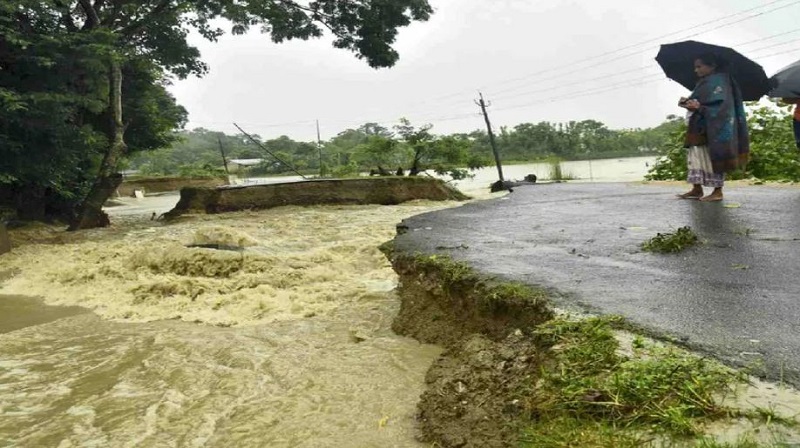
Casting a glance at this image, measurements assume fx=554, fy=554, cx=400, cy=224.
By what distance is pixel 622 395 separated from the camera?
1650 mm

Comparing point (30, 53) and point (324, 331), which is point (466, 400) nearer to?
point (324, 331)

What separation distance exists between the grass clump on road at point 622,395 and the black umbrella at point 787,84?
6.05 m

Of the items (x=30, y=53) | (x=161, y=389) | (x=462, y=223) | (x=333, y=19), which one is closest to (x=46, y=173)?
(x=30, y=53)

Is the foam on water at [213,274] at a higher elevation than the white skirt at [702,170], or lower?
lower

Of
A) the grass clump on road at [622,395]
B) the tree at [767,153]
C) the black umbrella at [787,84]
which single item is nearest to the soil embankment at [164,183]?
the tree at [767,153]

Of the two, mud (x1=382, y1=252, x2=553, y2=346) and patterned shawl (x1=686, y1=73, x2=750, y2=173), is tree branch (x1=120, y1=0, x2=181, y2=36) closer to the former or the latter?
mud (x1=382, y1=252, x2=553, y2=346)

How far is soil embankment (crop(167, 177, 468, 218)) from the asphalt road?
26.3 feet

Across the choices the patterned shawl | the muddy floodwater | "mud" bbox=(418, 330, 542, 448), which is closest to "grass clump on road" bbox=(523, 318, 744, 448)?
"mud" bbox=(418, 330, 542, 448)

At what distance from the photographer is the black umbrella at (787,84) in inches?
254

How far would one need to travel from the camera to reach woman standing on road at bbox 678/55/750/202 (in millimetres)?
5980

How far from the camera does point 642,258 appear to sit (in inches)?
146

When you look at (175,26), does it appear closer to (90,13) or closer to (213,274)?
(90,13)

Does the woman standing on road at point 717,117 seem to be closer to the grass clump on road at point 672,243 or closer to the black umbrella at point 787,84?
the black umbrella at point 787,84

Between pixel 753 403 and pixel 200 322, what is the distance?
4262 mm
